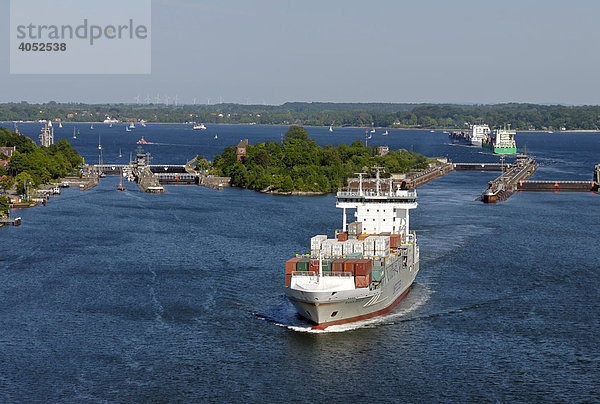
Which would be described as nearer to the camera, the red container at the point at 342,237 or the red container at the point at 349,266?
the red container at the point at 349,266

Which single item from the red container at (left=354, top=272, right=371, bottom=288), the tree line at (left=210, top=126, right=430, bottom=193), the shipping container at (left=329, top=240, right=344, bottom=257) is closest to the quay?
the tree line at (left=210, top=126, right=430, bottom=193)

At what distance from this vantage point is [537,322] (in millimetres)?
44156

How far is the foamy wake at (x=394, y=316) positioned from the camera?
42188mm

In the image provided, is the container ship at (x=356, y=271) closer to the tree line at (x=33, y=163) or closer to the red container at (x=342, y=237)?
the red container at (x=342, y=237)

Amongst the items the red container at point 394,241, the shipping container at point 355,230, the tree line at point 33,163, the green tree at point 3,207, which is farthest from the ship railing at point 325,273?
the tree line at point 33,163

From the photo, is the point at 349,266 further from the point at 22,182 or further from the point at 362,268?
the point at 22,182

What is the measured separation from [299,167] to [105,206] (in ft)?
109

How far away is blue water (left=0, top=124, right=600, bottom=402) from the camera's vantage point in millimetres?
35125

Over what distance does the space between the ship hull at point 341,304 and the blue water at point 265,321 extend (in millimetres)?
616

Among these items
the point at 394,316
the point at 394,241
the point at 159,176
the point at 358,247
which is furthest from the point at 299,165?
the point at 394,316

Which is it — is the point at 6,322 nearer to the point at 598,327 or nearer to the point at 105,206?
the point at 598,327

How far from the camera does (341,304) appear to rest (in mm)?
41625

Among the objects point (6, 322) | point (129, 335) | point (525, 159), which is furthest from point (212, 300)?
point (525, 159)

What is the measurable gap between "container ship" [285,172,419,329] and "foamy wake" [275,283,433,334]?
265 mm
